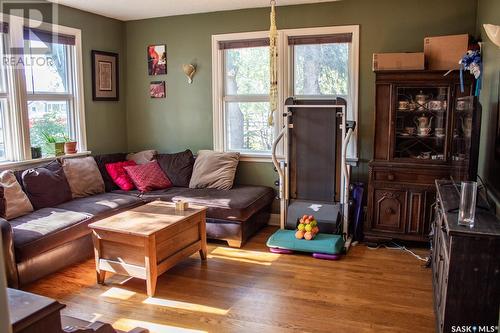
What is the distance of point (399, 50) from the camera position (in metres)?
4.46

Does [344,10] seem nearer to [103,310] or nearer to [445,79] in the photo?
[445,79]

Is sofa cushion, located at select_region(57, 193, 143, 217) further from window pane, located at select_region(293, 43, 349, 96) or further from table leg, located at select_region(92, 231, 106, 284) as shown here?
window pane, located at select_region(293, 43, 349, 96)

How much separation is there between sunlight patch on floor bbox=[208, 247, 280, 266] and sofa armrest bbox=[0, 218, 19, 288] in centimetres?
166

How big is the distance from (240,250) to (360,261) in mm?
1167

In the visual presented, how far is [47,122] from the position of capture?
4746 millimetres

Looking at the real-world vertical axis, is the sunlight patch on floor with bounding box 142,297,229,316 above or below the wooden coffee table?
below

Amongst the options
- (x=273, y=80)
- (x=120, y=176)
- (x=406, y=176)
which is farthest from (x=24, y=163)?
(x=406, y=176)

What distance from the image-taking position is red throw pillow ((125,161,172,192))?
495 cm

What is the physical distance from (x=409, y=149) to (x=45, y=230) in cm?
342

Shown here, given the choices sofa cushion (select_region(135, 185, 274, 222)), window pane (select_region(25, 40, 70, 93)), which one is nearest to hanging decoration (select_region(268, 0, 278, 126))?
sofa cushion (select_region(135, 185, 274, 222))

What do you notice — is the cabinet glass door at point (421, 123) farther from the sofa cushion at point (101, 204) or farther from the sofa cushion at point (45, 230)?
the sofa cushion at point (45, 230)

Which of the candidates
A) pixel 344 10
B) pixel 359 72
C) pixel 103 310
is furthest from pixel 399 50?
pixel 103 310

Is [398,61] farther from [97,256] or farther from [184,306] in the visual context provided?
[97,256]

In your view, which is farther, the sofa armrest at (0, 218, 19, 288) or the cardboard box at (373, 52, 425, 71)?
the cardboard box at (373, 52, 425, 71)
